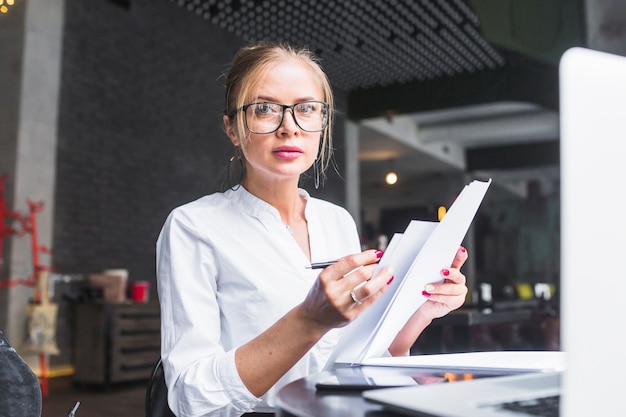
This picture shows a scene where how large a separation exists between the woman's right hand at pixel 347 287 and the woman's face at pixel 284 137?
1.37ft

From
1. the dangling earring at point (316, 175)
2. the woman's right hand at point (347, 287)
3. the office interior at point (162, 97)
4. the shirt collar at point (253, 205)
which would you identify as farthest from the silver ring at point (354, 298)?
the office interior at point (162, 97)

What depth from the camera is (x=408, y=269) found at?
0.86 metres

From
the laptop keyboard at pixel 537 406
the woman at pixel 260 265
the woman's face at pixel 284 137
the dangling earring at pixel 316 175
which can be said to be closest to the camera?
the laptop keyboard at pixel 537 406

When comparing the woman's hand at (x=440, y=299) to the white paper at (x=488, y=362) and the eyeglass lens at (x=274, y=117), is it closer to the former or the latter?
the white paper at (x=488, y=362)

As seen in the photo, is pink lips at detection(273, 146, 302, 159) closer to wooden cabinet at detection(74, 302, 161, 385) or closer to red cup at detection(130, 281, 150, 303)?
wooden cabinet at detection(74, 302, 161, 385)

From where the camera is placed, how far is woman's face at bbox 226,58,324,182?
1.14m

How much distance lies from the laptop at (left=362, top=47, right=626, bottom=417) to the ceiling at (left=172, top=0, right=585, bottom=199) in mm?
4549

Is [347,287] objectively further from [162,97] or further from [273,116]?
[162,97]

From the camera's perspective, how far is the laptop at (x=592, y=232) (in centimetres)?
36

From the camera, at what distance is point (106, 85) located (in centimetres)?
597

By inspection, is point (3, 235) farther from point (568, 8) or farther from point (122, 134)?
point (568, 8)

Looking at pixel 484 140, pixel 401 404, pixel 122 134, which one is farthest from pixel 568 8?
pixel 484 140

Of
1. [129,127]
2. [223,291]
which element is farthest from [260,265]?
[129,127]

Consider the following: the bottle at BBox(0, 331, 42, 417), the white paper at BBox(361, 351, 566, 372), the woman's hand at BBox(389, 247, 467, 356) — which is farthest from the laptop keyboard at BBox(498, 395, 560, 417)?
the bottle at BBox(0, 331, 42, 417)
